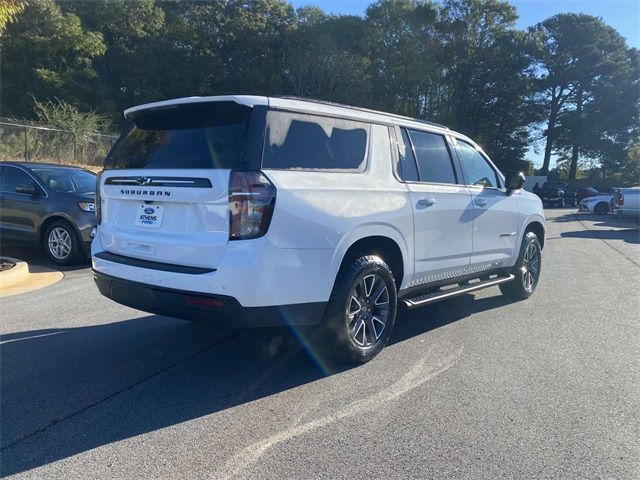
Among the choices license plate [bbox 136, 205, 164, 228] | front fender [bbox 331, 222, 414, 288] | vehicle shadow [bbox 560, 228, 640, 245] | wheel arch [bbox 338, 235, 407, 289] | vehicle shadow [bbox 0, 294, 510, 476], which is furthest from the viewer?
vehicle shadow [bbox 560, 228, 640, 245]

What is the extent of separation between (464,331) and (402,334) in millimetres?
676

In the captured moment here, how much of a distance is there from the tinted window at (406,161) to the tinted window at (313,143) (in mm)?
489

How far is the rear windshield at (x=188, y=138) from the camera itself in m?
3.96

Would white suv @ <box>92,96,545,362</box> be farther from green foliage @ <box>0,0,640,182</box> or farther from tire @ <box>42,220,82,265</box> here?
green foliage @ <box>0,0,640,182</box>

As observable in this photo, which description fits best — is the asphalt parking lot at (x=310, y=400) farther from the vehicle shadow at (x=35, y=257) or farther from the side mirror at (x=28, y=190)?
the side mirror at (x=28, y=190)

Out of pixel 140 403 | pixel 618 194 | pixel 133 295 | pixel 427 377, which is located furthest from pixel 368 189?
pixel 618 194

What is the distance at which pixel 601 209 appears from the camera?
93.6 ft

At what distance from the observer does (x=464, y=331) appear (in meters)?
5.79

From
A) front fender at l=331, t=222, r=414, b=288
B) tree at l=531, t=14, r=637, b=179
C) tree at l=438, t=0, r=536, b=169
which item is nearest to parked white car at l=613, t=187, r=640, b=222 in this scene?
front fender at l=331, t=222, r=414, b=288

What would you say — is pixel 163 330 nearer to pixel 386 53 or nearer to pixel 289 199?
pixel 289 199

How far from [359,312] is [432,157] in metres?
1.95

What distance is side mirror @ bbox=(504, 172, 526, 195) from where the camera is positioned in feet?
22.2

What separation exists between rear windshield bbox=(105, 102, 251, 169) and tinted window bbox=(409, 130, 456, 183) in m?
2.09

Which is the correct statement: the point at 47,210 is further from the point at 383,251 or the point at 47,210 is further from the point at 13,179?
the point at 383,251
